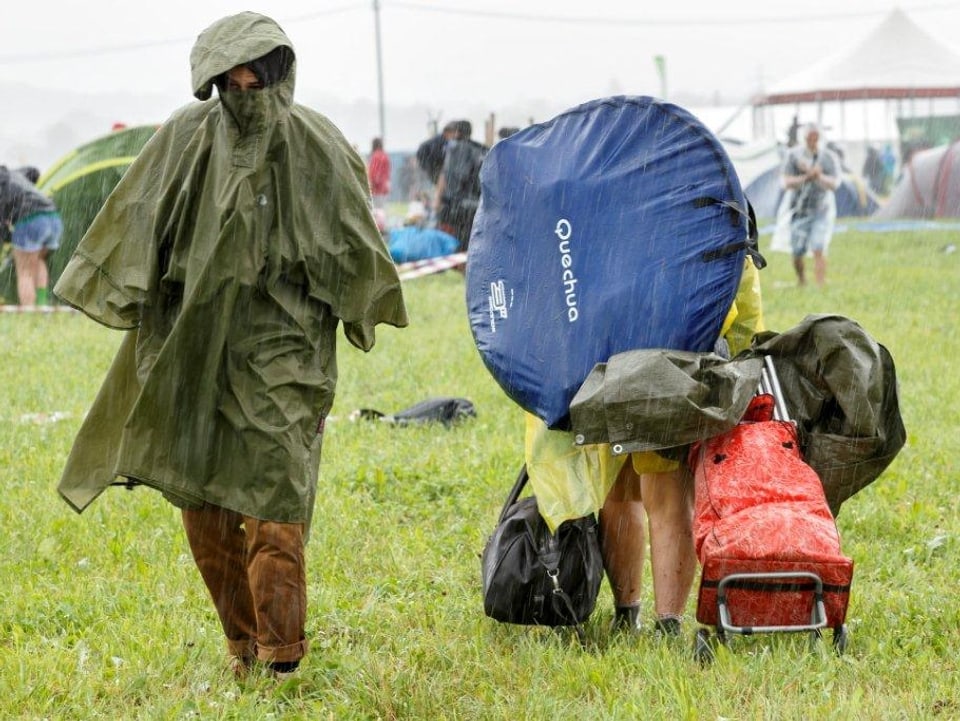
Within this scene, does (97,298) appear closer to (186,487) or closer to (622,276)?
(186,487)

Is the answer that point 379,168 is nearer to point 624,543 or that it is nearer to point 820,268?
point 820,268

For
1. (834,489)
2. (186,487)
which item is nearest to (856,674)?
(834,489)

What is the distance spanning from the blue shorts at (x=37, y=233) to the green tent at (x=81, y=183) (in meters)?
0.64

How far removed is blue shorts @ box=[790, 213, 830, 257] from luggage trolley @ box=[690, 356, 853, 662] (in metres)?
12.0

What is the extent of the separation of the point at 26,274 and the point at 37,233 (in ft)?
2.18

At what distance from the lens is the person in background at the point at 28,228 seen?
14.0m

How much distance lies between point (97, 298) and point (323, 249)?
678 millimetres

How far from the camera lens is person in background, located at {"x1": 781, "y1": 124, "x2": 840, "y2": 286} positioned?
15.6m

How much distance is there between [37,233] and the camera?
14.3 m

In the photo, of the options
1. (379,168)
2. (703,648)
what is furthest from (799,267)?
(703,648)

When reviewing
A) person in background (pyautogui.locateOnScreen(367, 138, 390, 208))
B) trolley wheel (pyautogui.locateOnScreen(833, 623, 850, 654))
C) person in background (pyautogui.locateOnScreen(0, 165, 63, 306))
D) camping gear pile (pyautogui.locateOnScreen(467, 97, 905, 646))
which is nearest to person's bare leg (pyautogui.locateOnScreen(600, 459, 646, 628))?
camping gear pile (pyautogui.locateOnScreen(467, 97, 905, 646))

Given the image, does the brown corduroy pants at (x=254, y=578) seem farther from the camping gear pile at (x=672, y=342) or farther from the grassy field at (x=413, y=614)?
the camping gear pile at (x=672, y=342)

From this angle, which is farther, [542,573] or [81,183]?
[81,183]

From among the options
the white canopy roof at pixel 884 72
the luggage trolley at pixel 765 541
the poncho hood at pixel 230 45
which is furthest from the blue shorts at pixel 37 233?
the white canopy roof at pixel 884 72
